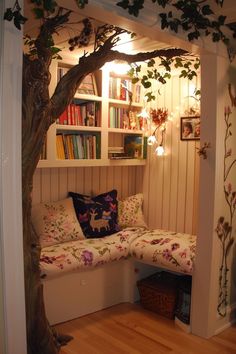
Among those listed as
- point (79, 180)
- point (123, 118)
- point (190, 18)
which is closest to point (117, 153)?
point (123, 118)

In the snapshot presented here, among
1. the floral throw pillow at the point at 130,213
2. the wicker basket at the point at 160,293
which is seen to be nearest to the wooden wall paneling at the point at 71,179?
the floral throw pillow at the point at 130,213

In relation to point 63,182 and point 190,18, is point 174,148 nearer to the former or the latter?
point 63,182

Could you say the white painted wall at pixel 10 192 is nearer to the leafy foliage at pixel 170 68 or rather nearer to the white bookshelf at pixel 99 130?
the white bookshelf at pixel 99 130

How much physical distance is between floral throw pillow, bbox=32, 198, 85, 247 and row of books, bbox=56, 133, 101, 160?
0.47 meters

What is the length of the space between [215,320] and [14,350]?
1.80m

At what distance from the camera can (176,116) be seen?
360 centimetres

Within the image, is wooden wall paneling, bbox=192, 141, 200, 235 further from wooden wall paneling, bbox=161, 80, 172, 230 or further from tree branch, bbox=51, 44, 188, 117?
tree branch, bbox=51, 44, 188, 117

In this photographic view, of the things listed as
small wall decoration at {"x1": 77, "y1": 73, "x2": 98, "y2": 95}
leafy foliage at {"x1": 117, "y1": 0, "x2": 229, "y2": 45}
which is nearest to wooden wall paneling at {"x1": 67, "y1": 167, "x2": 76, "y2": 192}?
small wall decoration at {"x1": 77, "y1": 73, "x2": 98, "y2": 95}

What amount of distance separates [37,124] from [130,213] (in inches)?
79.3

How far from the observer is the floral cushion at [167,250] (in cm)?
279

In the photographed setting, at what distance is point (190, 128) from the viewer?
347cm

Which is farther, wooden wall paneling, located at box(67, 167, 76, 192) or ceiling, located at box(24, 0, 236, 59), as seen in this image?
wooden wall paneling, located at box(67, 167, 76, 192)

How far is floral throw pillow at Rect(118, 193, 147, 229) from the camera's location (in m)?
3.67

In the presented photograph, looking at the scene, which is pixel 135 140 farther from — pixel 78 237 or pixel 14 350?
pixel 14 350
